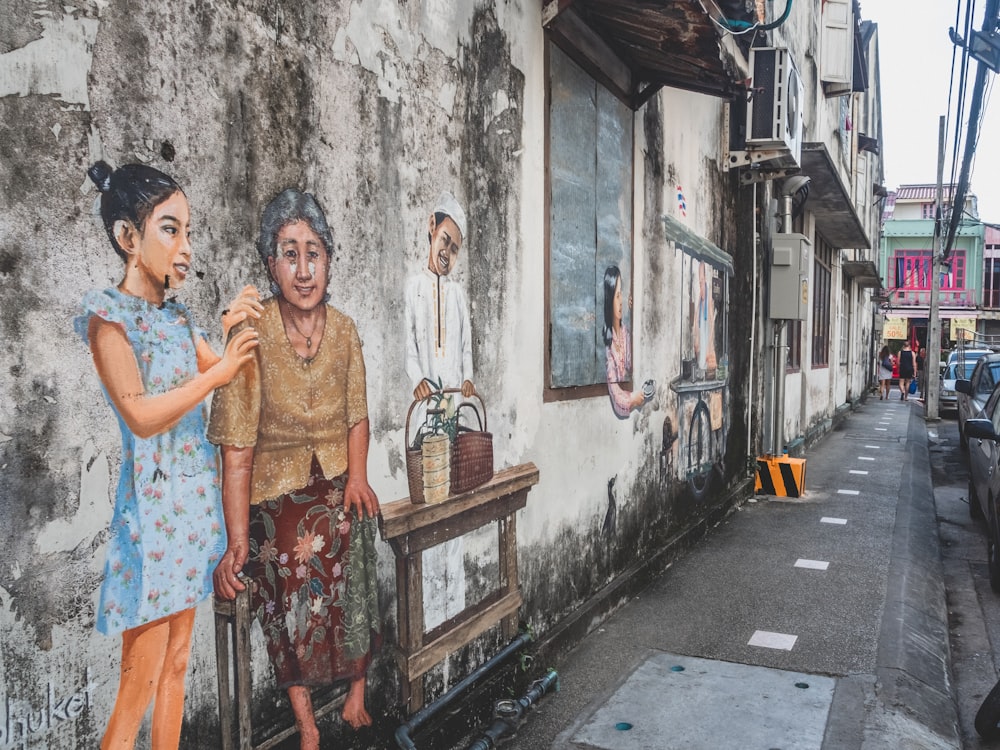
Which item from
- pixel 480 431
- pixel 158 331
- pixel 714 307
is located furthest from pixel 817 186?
pixel 158 331

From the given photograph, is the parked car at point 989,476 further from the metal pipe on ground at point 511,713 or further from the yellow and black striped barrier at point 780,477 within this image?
the metal pipe on ground at point 511,713

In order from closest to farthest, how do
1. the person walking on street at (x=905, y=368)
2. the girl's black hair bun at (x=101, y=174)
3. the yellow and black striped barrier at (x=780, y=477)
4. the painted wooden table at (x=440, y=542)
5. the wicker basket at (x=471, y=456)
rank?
the girl's black hair bun at (x=101, y=174) < the painted wooden table at (x=440, y=542) < the wicker basket at (x=471, y=456) < the yellow and black striped barrier at (x=780, y=477) < the person walking on street at (x=905, y=368)

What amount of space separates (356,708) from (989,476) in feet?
22.5

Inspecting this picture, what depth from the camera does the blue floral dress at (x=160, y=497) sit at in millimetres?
2123

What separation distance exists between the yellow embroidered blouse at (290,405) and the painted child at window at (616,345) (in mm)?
2653

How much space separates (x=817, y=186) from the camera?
39.2 ft

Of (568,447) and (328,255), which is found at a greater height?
(328,255)

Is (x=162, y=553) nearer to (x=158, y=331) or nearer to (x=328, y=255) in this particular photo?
(x=158, y=331)

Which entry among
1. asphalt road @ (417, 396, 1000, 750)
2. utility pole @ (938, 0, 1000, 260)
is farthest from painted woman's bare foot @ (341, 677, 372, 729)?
utility pole @ (938, 0, 1000, 260)

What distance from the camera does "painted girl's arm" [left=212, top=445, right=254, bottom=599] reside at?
96.8 inches

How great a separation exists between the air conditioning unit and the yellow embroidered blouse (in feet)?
21.2

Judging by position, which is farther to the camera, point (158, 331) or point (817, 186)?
point (817, 186)

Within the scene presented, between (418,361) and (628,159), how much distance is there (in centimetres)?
300

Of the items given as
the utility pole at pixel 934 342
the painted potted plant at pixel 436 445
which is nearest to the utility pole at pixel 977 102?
the utility pole at pixel 934 342
